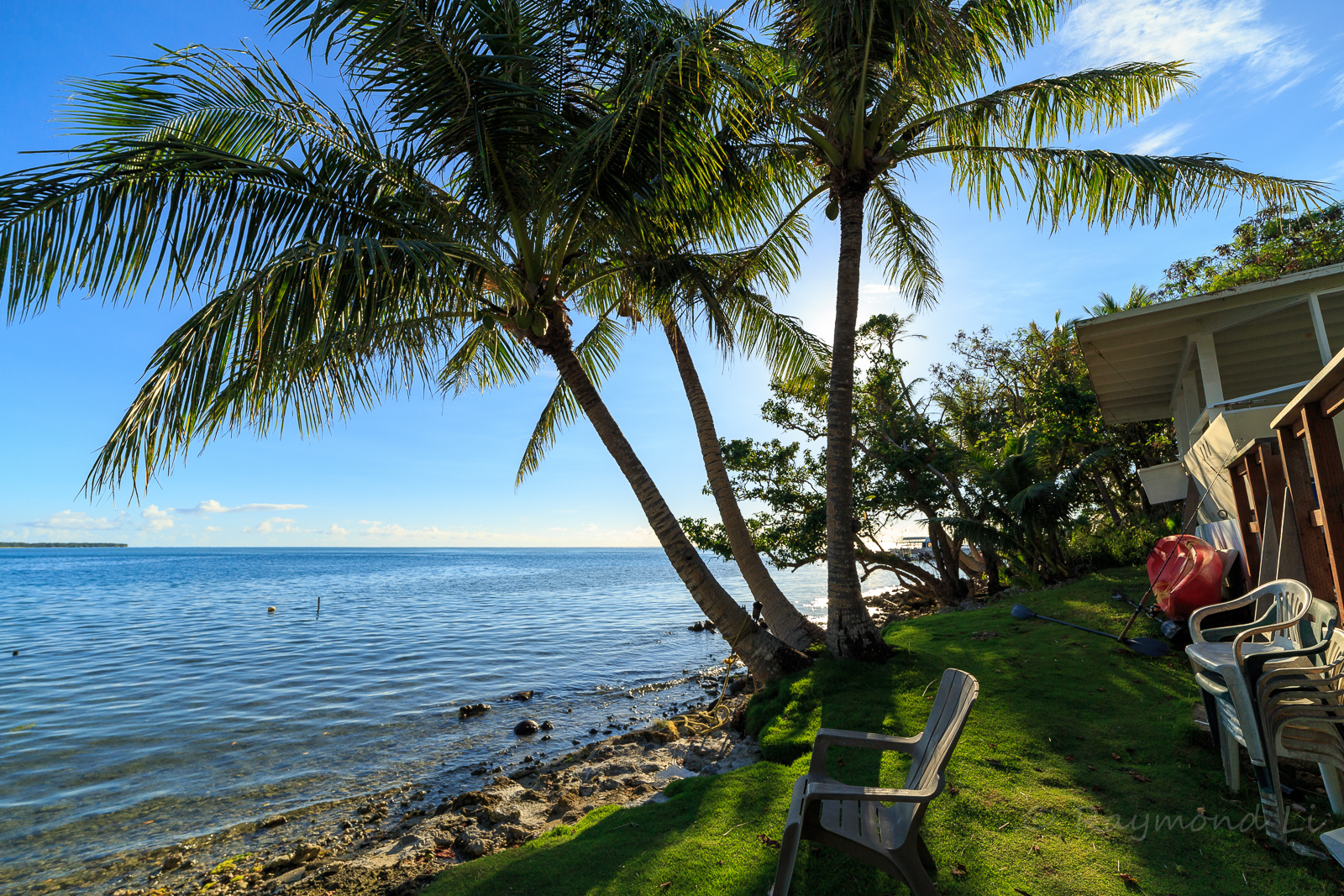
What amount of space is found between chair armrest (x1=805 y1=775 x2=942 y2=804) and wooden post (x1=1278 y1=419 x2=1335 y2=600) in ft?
11.2

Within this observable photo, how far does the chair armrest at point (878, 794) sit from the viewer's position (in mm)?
2635

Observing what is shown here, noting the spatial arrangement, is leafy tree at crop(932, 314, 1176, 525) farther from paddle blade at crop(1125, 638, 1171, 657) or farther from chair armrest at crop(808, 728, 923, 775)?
chair armrest at crop(808, 728, 923, 775)

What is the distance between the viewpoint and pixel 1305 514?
416 cm

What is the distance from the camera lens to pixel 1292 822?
334 cm

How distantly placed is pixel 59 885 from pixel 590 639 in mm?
13135

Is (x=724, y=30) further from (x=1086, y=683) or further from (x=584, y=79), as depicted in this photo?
(x=1086, y=683)

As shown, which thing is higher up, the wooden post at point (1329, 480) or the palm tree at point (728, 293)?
the palm tree at point (728, 293)

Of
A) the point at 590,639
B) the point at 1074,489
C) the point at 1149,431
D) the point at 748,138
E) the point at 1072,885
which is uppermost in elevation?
the point at 748,138

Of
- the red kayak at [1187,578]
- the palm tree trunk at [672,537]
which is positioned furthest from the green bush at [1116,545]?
the palm tree trunk at [672,537]

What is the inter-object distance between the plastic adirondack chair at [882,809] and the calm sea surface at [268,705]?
582 centimetres

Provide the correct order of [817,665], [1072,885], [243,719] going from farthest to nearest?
[243,719], [817,665], [1072,885]

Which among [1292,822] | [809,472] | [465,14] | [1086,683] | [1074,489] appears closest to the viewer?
[1292,822]

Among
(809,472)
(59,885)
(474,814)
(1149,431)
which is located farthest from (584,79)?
(1149,431)

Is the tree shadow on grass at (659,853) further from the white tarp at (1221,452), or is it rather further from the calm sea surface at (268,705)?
the white tarp at (1221,452)
